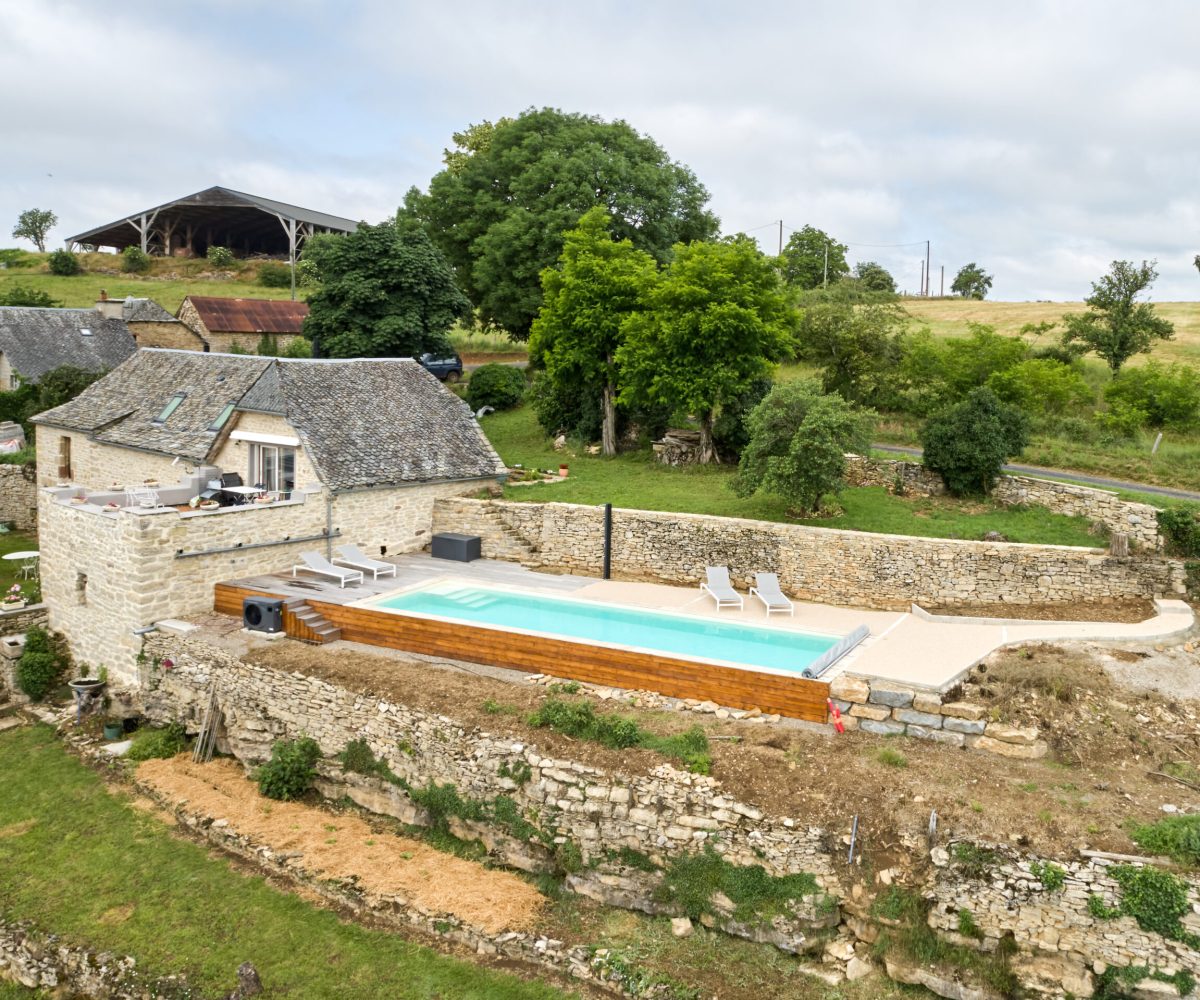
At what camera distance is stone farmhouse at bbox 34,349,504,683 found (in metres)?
17.2

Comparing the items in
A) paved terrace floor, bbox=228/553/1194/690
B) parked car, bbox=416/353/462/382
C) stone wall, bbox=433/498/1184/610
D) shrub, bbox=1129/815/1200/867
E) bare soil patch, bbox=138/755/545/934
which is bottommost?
bare soil patch, bbox=138/755/545/934

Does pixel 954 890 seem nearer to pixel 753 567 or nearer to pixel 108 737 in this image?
pixel 753 567

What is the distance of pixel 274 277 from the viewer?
62562mm

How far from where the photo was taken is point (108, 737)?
1650 cm

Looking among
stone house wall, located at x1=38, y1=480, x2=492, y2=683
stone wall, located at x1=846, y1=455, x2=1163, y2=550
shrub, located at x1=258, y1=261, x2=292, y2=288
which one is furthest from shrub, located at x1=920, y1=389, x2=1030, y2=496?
shrub, located at x1=258, y1=261, x2=292, y2=288

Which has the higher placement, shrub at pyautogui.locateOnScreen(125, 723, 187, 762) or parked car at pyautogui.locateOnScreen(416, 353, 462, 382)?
parked car at pyautogui.locateOnScreen(416, 353, 462, 382)

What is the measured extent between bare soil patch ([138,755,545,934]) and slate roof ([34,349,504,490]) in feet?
22.6

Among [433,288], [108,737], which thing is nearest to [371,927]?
[108,737]

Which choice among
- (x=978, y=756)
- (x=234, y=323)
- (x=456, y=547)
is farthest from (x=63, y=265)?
(x=978, y=756)

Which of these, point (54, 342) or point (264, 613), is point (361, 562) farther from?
point (54, 342)

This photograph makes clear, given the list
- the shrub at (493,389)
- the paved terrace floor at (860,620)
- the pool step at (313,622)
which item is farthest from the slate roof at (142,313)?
the pool step at (313,622)

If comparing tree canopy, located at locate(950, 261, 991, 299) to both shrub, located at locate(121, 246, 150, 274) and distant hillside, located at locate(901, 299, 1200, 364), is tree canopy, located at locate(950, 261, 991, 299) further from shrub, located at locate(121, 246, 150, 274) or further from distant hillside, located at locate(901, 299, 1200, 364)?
shrub, located at locate(121, 246, 150, 274)

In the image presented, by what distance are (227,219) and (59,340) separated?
32.7m

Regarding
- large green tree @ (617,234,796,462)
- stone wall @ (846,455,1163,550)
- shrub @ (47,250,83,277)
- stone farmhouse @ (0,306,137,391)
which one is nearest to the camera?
stone wall @ (846,455,1163,550)
